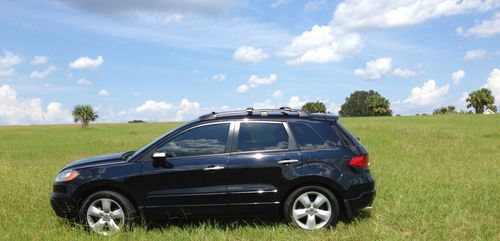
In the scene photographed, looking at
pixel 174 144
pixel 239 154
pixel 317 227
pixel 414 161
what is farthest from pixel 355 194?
pixel 414 161

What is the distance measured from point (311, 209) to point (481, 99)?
299ft

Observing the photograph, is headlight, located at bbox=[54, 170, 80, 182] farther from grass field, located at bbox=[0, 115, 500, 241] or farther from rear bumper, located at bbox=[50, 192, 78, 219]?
grass field, located at bbox=[0, 115, 500, 241]

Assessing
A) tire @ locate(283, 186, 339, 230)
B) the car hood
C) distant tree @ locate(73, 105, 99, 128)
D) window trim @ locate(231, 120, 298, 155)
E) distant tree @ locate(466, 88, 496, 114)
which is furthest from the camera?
distant tree @ locate(466, 88, 496, 114)

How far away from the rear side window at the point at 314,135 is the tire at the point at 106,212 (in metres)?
2.43

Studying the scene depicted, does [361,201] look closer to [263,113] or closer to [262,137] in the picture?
A: [262,137]

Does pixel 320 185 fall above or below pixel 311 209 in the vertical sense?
above

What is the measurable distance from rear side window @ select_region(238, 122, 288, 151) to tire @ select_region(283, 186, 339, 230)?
67 centimetres

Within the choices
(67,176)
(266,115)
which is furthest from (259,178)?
(67,176)

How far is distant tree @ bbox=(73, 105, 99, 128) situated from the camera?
2584 inches

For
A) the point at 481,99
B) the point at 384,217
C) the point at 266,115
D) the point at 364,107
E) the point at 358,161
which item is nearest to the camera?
the point at 358,161

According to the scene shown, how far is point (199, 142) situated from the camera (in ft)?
22.1

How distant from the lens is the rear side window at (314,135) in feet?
22.0

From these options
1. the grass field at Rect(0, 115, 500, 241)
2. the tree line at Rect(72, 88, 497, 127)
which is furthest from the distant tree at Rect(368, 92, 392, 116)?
the grass field at Rect(0, 115, 500, 241)

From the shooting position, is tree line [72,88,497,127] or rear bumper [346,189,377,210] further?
tree line [72,88,497,127]
